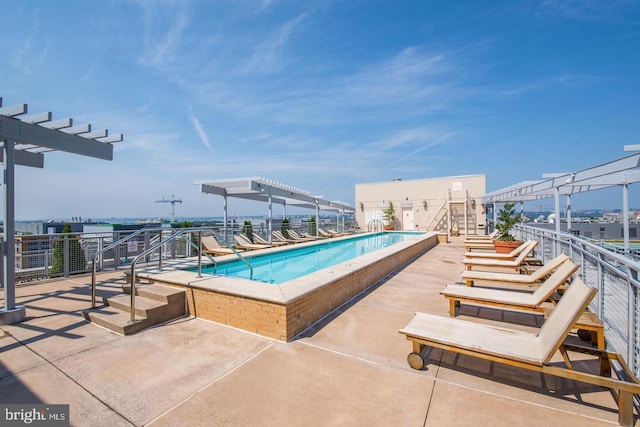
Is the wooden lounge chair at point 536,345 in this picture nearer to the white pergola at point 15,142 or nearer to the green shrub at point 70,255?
the white pergola at point 15,142

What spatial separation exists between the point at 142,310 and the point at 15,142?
10.5ft

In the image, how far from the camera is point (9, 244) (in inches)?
165

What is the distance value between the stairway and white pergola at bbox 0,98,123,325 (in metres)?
0.98

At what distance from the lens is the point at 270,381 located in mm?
2605

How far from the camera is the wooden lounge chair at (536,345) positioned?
2.07 m

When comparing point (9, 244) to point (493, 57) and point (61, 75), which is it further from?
point (493, 57)

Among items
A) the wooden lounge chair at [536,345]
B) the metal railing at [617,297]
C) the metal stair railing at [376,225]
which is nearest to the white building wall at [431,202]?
the metal stair railing at [376,225]

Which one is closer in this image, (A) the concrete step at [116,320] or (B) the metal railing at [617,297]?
(B) the metal railing at [617,297]

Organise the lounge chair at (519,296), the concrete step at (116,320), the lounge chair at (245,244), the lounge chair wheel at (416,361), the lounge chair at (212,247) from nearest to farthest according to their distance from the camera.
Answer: the lounge chair wheel at (416,361) < the lounge chair at (519,296) < the concrete step at (116,320) < the lounge chair at (212,247) < the lounge chair at (245,244)

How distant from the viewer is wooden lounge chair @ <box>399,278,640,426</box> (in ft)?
6.79

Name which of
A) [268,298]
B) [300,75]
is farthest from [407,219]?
[268,298]

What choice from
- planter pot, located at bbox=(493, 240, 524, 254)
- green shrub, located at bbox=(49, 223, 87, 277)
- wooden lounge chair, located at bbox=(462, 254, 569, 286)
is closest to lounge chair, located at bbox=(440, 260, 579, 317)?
wooden lounge chair, located at bbox=(462, 254, 569, 286)

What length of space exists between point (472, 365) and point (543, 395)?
59cm
